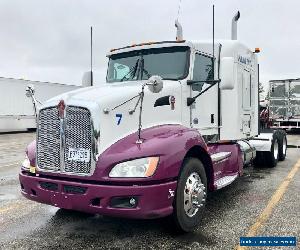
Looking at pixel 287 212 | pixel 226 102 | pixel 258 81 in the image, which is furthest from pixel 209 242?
pixel 258 81

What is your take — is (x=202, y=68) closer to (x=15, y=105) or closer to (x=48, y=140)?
(x=48, y=140)

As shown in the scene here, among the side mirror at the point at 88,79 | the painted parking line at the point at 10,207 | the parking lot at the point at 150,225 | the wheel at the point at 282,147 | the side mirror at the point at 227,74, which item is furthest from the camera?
the wheel at the point at 282,147

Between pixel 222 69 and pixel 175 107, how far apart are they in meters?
0.91

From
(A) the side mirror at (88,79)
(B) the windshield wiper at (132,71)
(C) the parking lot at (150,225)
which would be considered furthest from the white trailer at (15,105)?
(B) the windshield wiper at (132,71)

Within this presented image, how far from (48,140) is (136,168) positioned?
48.8 inches

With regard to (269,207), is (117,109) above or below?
above

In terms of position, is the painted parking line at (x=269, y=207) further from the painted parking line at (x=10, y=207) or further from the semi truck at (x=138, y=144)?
the painted parking line at (x=10, y=207)

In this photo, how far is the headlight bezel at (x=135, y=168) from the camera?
4.20 metres

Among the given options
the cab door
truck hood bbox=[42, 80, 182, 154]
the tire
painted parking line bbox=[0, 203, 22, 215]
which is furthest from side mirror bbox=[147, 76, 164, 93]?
the tire

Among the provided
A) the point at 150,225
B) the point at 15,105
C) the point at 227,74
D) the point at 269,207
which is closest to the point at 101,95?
the point at 150,225

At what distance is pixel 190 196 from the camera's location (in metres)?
4.82

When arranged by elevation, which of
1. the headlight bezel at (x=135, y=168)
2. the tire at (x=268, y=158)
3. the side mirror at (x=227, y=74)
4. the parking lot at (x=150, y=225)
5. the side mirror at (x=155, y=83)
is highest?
the side mirror at (x=227, y=74)

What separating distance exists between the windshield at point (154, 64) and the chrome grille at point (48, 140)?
5.47 feet

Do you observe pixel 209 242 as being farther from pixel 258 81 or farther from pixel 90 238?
pixel 258 81
